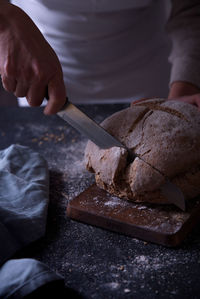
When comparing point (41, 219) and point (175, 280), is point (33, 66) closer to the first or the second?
point (41, 219)

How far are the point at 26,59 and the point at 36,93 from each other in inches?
4.1

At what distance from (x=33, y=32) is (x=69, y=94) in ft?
3.55

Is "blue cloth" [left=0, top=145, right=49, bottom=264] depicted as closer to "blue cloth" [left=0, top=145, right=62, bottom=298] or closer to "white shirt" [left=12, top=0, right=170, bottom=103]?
"blue cloth" [left=0, top=145, right=62, bottom=298]

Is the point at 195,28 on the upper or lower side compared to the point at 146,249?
upper

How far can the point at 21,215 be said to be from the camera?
3.95 feet

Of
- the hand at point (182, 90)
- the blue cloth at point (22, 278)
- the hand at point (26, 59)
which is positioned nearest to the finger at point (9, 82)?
the hand at point (26, 59)

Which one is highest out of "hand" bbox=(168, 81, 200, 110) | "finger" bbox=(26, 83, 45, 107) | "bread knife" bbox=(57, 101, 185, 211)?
"finger" bbox=(26, 83, 45, 107)

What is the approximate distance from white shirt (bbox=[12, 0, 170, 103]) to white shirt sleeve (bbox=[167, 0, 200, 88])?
18 centimetres

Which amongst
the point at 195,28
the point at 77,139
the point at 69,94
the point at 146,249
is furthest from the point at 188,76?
the point at 146,249

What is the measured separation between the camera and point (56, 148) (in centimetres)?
175

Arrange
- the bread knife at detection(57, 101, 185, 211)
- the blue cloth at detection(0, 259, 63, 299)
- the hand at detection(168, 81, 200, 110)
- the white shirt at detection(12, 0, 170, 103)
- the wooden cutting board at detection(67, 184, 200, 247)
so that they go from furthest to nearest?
1. the white shirt at detection(12, 0, 170, 103)
2. the hand at detection(168, 81, 200, 110)
3. the bread knife at detection(57, 101, 185, 211)
4. the wooden cutting board at detection(67, 184, 200, 247)
5. the blue cloth at detection(0, 259, 63, 299)

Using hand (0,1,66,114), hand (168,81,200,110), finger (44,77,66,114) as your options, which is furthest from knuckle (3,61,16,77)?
hand (168,81,200,110)

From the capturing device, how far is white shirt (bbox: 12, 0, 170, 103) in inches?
78.7

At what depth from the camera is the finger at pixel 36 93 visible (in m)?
1.21
